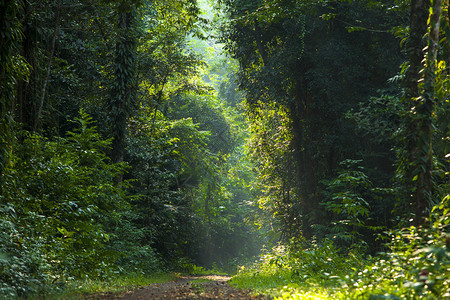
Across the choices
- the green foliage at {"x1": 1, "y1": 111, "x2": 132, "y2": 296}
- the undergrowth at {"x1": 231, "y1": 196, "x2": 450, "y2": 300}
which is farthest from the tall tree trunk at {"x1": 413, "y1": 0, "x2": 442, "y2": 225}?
the green foliage at {"x1": 1, "y1": 111, "x2": 132, "y2": 296}

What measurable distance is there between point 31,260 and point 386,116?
37.4 ft

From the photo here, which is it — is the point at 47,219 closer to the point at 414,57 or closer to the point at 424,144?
the point at 424,144

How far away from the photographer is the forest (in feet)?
23.6

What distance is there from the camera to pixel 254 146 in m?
22.2

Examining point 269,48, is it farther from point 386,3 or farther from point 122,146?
point 122,146

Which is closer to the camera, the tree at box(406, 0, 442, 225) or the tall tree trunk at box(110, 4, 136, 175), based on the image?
the tree at box(406, 0, 442, 225)

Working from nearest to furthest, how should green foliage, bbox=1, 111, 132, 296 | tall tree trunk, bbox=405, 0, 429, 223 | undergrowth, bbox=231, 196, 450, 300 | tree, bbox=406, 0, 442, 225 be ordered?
undergrowth, bbox=231, 196, 450, 300, tree, bbox=406, 0, 442, 225, green foliage, bbox=1, 111, 132, 296, tall tree trunk, bbox=405, 0, 429, 223

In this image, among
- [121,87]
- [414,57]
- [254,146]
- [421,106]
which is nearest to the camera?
[421,106]

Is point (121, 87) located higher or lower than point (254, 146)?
higher

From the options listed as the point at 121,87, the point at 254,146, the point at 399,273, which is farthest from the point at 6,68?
the point at 254,146

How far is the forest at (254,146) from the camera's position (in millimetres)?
7191

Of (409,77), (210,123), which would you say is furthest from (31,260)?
(210,123)

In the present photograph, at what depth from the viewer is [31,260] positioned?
7.27 meters

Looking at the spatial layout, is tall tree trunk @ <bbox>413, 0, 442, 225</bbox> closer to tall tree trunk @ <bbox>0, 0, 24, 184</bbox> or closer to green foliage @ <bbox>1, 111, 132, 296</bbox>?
green foliage @ <bbox>1, 111, 132, 296</bbox>
